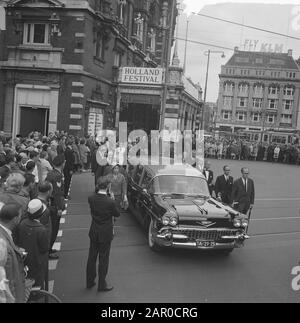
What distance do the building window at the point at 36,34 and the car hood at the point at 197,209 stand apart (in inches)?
708

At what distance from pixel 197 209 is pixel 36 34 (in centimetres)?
1914

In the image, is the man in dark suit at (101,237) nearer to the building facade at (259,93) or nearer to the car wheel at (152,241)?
the car wheel at (152,241)

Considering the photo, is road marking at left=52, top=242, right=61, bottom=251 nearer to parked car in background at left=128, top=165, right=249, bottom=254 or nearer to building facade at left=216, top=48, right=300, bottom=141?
parked car in background at left=128, top=165, right=249, bottom=254

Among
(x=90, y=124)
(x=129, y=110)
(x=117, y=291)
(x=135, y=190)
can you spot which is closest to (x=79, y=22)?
(x=90, y=124)

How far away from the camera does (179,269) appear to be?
8.24 metres

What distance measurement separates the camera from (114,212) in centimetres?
712

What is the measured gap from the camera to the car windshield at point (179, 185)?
10.4 m

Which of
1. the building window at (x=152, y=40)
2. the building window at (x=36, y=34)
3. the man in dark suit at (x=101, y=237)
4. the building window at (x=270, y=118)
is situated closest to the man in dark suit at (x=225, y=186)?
the man in dark suit at (x=101, y=237)

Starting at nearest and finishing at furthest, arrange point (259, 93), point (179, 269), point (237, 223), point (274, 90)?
point (179, 269) < point (237, 223) < point (274, 90) < point (259, 93)

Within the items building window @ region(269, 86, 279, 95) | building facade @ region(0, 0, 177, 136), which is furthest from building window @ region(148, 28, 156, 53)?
building window @ region(269, 86, 279, 95)

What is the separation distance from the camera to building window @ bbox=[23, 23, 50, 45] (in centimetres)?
2491

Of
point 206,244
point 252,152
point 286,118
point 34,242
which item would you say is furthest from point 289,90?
point 34,242

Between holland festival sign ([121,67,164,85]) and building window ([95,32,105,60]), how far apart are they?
316 cm

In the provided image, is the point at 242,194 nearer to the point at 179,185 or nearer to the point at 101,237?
the point at 179,185
